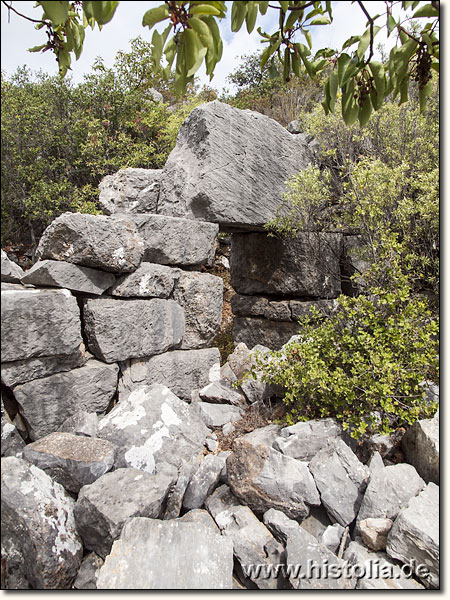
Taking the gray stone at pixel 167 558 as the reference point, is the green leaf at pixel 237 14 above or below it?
above

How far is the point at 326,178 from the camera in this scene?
4535 mm

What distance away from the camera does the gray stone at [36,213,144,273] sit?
2.90 m

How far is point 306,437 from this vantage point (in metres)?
2.74

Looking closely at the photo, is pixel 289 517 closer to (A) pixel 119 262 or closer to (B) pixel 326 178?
(A) pixel 119 262

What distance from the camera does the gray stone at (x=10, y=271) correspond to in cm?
261

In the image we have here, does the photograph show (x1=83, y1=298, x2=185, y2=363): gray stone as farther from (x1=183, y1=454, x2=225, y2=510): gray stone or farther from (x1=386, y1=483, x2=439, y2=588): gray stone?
(x1=386, y1=483, x2=439, y2=588): gray stone

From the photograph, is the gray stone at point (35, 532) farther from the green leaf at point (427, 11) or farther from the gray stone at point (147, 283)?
the green leaf at point (427, 11)

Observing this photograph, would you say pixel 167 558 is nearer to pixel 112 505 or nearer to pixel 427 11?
pixel 112 505

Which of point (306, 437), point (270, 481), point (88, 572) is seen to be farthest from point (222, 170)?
point (88, 572)

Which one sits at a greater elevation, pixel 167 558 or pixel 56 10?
pixel 56 10

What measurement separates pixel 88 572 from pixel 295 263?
3.96 meters

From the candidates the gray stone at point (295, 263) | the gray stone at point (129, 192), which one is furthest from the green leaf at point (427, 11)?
the gray stone at point (295, 263)

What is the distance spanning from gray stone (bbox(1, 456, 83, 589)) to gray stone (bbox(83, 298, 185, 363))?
1.09 metres

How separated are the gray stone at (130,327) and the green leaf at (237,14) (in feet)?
6.73
